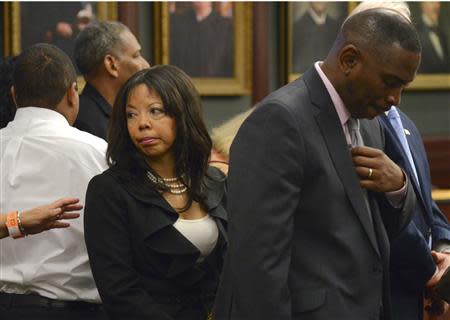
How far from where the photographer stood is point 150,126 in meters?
3.60

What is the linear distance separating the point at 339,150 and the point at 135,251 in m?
0.97

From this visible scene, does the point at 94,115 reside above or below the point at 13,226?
above

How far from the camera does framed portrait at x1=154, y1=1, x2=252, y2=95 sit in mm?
7297

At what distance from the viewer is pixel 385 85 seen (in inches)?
110

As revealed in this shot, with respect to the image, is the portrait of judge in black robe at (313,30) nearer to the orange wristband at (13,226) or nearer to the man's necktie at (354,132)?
the orange wristband at (13,226)

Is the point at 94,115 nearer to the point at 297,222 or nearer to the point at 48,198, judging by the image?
the point at 48,198

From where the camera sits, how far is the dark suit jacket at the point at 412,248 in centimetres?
347

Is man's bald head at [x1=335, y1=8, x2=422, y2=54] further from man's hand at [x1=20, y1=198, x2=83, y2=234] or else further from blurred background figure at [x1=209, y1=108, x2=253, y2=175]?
blurred background figure at [x1=209, y1=108, x2=253, y2=175]

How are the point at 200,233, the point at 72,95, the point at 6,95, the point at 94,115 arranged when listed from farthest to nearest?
the point at 94,115, the point at 6,95, the point at 72,95, the point at 200,233

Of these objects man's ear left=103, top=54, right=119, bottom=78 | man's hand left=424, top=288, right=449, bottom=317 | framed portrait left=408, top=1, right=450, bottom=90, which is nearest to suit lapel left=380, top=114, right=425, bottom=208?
man's hand left=424, top=288, right=449, bottom=317

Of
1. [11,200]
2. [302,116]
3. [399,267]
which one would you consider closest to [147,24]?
[11,200]

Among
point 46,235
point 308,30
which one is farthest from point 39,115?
point 308,30

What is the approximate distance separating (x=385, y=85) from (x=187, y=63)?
469 centimetres

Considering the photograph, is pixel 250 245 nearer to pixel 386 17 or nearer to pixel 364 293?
pixel 364 293
